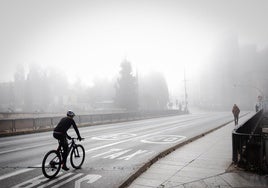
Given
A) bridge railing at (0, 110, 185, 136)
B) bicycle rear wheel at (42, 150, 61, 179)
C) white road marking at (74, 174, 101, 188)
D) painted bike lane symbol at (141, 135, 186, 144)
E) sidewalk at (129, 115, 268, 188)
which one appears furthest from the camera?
bridge railing at (0, 110, 185, 136)

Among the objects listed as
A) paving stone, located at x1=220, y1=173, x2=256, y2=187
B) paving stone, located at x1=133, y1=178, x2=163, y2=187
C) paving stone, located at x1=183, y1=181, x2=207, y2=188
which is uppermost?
paving stone, located at x1=133, y1=178, x2=163, y2=187

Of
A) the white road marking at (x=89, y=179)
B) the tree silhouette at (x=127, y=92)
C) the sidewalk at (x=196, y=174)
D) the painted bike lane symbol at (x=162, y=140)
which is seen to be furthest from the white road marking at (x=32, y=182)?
the tree silhouette at (x=127, y=92)

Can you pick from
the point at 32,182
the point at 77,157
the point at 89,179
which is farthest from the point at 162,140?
the point at 32,182

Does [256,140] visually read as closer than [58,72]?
Yes

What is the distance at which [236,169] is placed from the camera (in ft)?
26.7

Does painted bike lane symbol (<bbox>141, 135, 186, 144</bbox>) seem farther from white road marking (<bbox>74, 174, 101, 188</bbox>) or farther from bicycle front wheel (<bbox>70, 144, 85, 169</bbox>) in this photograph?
white road marking (<bbox>74, 174, 101, 188</bbox>)

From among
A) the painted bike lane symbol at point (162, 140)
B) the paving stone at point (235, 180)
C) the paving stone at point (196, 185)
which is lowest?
the painted bike lane symbol at point (162, 140)

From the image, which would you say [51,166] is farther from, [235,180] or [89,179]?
[235,180]

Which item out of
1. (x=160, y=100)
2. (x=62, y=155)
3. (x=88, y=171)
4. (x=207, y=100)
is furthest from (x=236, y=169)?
(x=207, y=100)

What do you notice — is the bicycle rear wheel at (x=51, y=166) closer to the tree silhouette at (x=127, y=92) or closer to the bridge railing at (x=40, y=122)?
→ the bridge railing at (x=40, y=122)

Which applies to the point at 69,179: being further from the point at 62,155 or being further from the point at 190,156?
the point at 190,156

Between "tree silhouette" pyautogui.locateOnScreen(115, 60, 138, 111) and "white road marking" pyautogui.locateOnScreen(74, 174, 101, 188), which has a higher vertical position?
"tree silhouette" pyautogui.locateOnScreen(115, 60, 138, 111)

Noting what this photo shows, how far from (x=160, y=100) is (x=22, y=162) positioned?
102m

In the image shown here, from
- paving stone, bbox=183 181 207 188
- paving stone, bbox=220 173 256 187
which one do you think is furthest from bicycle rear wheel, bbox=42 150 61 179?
paving stone, bbox=220 173 256 187
